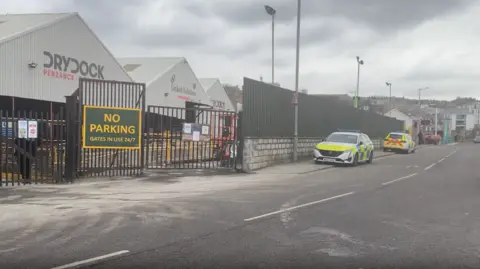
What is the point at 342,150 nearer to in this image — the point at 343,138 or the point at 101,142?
the point at 343,138

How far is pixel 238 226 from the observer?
7.36 meters

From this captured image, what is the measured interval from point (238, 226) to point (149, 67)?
113ft

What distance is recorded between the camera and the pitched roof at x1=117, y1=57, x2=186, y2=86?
3822 centimetres

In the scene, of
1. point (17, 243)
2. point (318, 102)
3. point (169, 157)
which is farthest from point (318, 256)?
point (318, 102)

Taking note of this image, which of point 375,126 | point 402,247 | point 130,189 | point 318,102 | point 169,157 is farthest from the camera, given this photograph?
point 375,126

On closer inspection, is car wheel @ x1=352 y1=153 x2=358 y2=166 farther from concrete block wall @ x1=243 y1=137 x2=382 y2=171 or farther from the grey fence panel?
the grey fence panel

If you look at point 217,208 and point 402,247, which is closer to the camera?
point 402,247

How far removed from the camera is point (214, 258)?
552 cm

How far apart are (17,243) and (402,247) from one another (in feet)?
16.9

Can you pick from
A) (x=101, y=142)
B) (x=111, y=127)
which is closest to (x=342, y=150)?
(x=111, y=127)

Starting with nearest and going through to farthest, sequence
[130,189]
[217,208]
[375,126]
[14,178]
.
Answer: [217,208], [130,189], [14,178], [375,126]

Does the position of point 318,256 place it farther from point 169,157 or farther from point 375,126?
point 375,126

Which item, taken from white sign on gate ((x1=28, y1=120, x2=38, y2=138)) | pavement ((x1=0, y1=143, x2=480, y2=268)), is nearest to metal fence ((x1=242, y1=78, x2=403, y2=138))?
pavement ((x1=0, y1=143, x2=480, y2=268))

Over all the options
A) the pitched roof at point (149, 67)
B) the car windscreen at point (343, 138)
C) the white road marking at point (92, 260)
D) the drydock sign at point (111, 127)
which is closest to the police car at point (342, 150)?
the car windscreen at point (343, 138)
